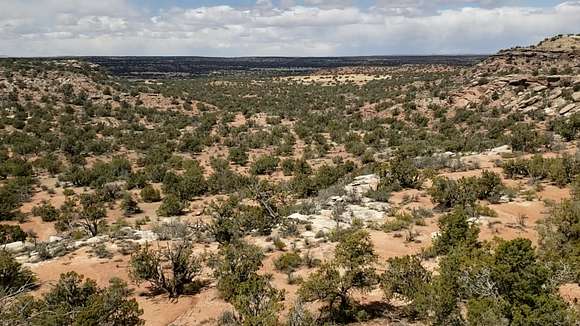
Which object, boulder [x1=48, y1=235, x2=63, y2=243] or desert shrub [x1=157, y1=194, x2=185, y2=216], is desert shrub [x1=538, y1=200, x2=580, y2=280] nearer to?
desert shrub [x1=157, y1=194, x2=185, y2=216]

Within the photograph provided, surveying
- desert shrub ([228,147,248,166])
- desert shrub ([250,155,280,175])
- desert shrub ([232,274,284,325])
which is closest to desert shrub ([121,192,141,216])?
desert shrub ([250,155,280,175])

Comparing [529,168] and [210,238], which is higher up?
[529,168]

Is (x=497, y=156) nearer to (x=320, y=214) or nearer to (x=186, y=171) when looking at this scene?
(x=320, y=214)

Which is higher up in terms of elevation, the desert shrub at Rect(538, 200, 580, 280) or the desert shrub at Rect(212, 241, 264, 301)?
the desert shrub at Rect(538, 200, 580, 280)

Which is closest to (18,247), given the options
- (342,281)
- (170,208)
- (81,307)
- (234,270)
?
(170,208)

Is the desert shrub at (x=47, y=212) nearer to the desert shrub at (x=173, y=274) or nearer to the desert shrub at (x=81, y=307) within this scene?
the desert shrub at (x=173, y=274)

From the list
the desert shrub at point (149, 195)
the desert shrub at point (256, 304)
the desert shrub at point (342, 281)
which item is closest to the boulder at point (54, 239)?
the desert shrub at point (149, 195)

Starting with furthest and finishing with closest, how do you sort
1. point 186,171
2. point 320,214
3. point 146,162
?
point 146,162 → point 186,171 → point 320,214

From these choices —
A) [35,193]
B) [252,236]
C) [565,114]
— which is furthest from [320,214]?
[565,114]
